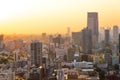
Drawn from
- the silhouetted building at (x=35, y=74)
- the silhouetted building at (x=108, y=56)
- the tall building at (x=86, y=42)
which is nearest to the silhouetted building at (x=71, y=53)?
the tall building at (x=86, y=42)

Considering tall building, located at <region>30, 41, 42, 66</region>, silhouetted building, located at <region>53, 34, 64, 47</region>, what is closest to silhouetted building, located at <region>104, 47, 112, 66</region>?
silhouetted building, located at <region>53, 34, 64, 47</region>

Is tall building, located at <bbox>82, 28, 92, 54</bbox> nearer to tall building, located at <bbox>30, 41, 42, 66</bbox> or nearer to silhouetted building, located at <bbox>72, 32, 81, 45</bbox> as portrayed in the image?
silhouetted building, located at <bbox>72, 32, 81, 45</bbox>

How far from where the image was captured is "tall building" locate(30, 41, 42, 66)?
319 inches

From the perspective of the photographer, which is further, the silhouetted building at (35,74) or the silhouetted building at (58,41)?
the silhouetted building at (58,41)

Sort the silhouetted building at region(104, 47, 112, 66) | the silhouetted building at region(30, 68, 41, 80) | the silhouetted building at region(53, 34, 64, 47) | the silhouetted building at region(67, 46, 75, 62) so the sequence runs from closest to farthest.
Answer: the silhouetted building at region(30, 68, 41, 80) < the silhouetted building at region(104, 47, 112, 66) < the silhouetted building at region(67, 46, 75, 62) < the silhouetted building at region(53, 34, 64, 47)

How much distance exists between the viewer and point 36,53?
28.2ft

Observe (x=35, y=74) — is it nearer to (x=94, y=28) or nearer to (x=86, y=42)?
(x=86, y=42)

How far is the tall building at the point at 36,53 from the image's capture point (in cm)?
809

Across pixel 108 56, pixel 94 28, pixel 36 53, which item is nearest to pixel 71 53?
pixel 108 56

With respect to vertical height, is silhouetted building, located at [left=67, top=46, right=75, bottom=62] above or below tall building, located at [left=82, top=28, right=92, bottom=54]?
below

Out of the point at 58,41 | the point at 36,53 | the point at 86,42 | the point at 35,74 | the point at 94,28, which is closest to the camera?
the point at 35,74

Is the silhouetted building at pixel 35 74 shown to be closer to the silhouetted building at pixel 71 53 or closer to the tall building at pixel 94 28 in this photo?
the silhouetted building at pixel 71 53

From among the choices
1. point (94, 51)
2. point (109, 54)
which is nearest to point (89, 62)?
point (109, 54)

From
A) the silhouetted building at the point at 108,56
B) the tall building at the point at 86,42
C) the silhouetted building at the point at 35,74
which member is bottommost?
the silhouetted building at the point at 35,74
